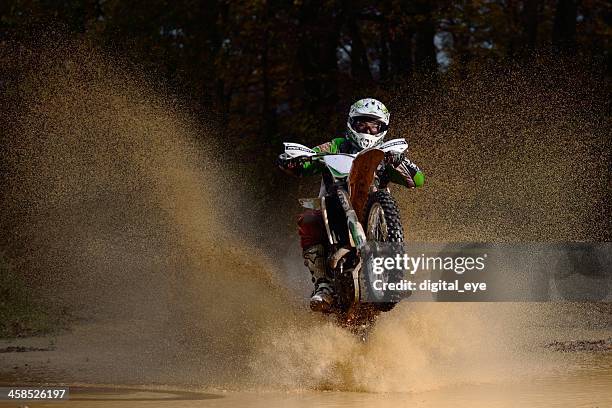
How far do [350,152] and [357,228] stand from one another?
1159mm

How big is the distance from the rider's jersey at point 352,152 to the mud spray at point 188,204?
1828mm

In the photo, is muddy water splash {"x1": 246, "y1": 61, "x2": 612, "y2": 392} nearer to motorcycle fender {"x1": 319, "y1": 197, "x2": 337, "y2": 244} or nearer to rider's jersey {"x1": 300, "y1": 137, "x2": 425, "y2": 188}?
motorcycle fender {"x1": 319, "y1": 197, "x2": 337, "y2": 244}

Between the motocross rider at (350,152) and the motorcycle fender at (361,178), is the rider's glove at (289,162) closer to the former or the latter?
the motocross rider at (350,152)

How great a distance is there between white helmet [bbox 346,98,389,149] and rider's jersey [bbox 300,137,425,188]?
12 centimetres

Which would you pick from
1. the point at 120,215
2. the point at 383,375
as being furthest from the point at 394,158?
the point at 120,215

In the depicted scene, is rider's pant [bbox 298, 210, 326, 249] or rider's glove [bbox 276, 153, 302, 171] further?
rider's glove [bbox 276, 153, 302, 171]

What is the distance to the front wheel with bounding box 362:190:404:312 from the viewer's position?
10719mm

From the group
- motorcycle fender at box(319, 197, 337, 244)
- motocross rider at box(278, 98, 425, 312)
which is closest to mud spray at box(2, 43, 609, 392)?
motocross rider at box(278, 98, 425, 312)

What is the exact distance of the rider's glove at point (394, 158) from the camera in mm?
11188

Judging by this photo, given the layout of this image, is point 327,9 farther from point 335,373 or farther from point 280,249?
point 335,373

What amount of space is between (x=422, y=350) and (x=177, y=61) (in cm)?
1642

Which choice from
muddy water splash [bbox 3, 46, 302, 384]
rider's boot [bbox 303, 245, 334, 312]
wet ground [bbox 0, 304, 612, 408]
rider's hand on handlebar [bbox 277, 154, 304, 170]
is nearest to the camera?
wet ground [bbox 0, 304, 612, 408]

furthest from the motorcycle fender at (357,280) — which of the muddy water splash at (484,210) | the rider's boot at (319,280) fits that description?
the muddy water splash at (484,210)

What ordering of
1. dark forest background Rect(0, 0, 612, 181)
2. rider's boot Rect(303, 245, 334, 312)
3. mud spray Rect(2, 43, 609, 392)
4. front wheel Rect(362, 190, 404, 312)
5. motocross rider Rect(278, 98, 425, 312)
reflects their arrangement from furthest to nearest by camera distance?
dark forest background Rect(0, 0, 612, 181) → mud spray Rect(2, 43, 609, 392) → motocross rider Rect(278, 98, 425, 312) → rider's boot Rect(303, 245, 334, 312) → front wheel Rect(362, 190, 404, 312)
